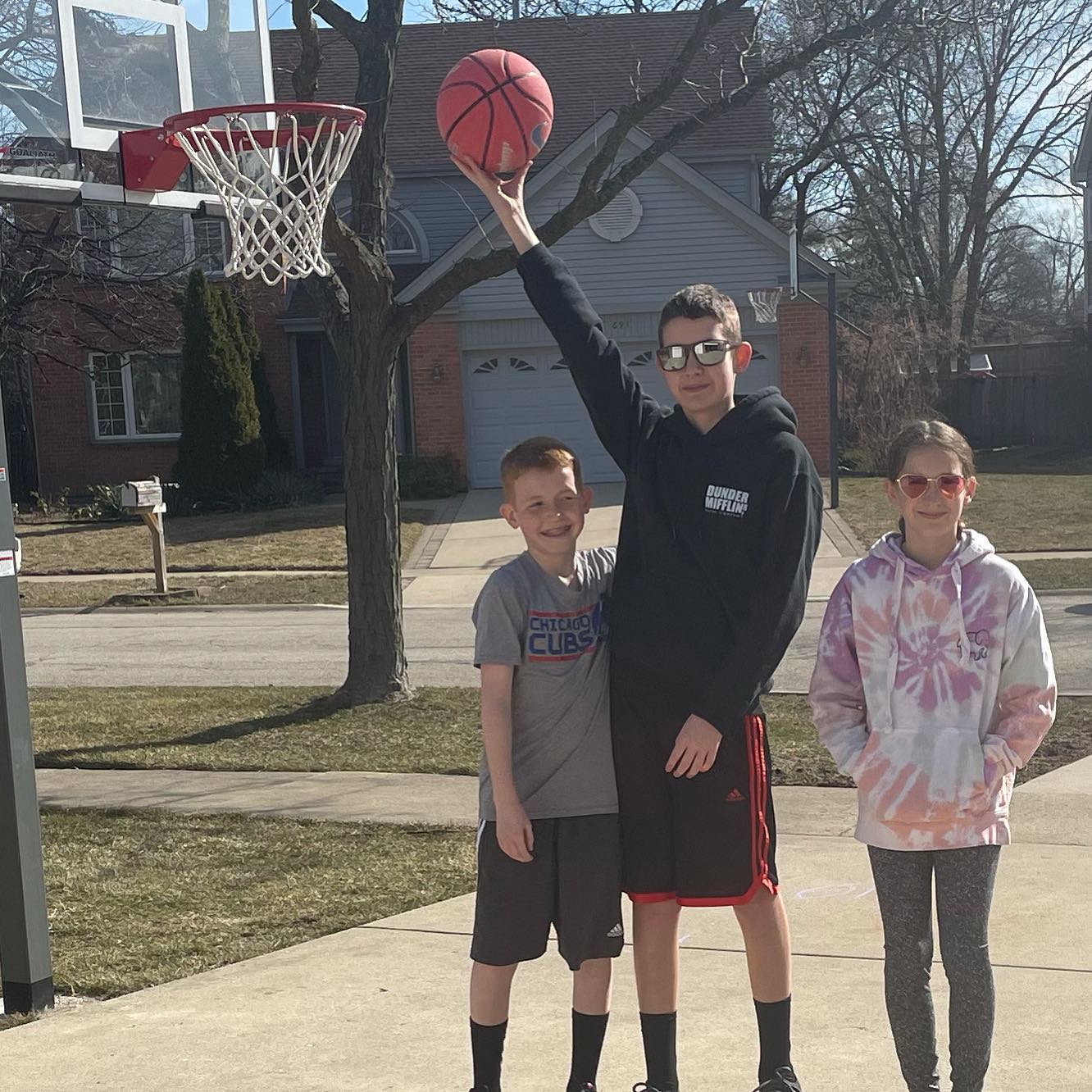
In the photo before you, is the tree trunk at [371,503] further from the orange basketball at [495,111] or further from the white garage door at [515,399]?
the white garage door at [515,399]

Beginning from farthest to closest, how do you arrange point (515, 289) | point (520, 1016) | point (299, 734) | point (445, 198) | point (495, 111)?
point (445, 198), point (515, 289), point (299, 734), point (495, 111), point (520, 1016)

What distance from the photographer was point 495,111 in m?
4.88

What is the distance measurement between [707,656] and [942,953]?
0.86m

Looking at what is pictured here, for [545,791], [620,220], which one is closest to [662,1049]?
[545,791]

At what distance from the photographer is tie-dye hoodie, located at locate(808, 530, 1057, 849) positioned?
3.33 meters

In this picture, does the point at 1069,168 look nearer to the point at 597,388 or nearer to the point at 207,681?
the point at 207,681

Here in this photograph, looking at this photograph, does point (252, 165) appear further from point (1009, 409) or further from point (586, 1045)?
point (1009, 409)

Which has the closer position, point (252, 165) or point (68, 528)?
point (252, 165)

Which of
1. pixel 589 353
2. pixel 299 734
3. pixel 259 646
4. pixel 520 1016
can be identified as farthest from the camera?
pixel 259 646

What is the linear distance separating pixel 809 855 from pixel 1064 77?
35.0 metres

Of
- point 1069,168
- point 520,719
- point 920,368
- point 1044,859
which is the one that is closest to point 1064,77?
point 1069,168

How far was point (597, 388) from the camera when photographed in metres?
3.85

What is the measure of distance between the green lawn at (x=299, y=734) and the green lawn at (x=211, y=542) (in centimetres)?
880

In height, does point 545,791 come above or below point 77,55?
below
